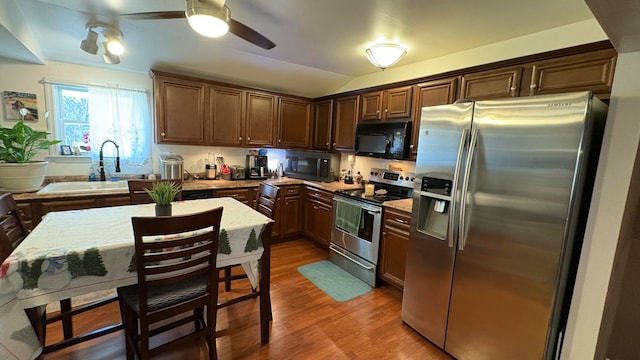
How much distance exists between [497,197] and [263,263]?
1.59m

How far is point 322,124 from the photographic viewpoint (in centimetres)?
413

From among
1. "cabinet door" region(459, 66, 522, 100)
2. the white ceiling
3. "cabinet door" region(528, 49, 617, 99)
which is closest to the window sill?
the white ceiling

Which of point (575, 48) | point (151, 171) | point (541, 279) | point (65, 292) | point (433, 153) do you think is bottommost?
point (65, 292)

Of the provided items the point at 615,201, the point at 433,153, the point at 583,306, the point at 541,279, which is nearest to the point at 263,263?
the point at 433,153

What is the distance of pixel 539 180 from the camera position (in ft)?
4.80

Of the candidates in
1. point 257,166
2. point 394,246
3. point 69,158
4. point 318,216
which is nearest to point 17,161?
point 69,158

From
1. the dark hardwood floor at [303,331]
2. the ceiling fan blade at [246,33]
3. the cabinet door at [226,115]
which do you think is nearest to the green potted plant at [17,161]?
the dark hardwood floor at [303,331]

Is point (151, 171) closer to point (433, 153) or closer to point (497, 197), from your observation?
point (433, 153)

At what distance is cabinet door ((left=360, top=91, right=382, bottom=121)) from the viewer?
3.21 metres

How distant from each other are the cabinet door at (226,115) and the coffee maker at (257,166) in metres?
0.35

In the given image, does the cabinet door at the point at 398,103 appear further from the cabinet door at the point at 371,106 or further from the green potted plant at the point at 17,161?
the green potted plant at the point at 17,161

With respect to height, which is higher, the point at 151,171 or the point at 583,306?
the point at 151,171

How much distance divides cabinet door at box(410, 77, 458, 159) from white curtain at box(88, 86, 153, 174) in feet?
10.6

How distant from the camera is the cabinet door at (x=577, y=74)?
1724mm
